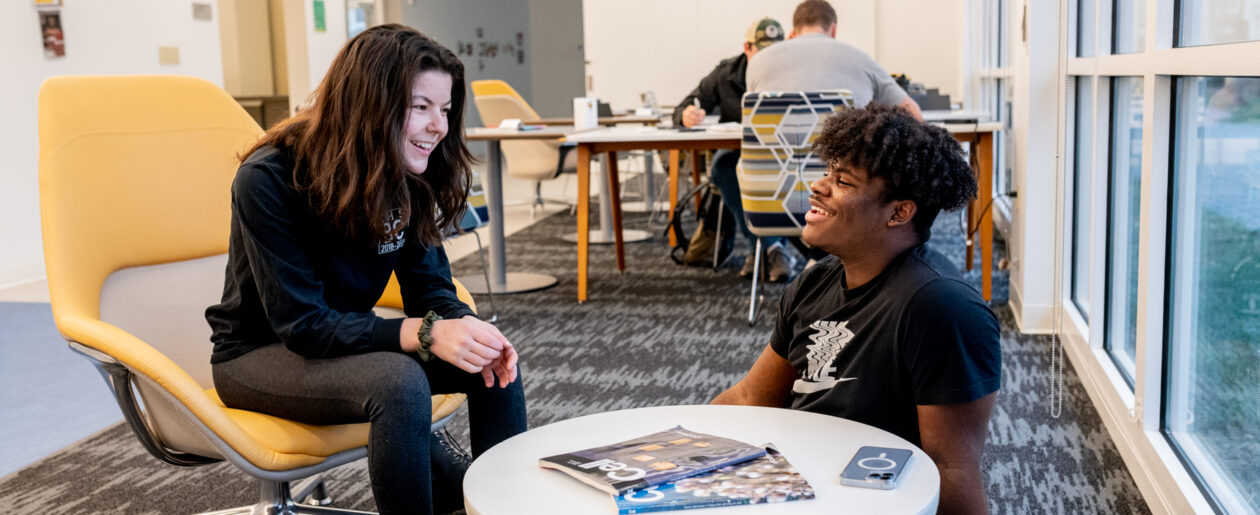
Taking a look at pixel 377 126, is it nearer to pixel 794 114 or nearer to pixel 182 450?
pixel 182 450

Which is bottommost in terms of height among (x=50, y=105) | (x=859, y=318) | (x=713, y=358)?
(x=713, y=358)

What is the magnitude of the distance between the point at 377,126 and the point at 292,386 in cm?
40

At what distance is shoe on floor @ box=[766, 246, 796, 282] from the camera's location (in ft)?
15.0

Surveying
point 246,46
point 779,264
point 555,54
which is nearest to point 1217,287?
point 779,264

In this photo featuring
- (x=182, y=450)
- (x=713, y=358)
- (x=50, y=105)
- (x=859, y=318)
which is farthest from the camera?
(x=713, y=358)

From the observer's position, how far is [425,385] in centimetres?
158

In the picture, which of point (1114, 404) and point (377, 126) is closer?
point (377, 126)

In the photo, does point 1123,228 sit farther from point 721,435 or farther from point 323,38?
point 323,38

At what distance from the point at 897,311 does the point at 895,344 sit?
4 cm

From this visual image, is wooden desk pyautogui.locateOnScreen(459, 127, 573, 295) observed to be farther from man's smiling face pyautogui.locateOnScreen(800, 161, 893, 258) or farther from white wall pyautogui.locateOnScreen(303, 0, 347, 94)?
white wall pyautogui.locateOnScreen(303, 0, 347, 94)

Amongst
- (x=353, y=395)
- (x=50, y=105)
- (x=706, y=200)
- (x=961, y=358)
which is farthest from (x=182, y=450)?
(x=706, y=200)

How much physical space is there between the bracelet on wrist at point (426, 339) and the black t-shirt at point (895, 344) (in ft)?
1.70

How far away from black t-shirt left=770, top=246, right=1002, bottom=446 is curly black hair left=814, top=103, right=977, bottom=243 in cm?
7

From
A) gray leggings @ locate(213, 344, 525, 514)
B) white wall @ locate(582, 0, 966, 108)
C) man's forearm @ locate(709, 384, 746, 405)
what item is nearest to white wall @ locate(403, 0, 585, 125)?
white wall @ locate(582, 0, 966, 108)
